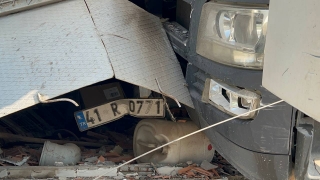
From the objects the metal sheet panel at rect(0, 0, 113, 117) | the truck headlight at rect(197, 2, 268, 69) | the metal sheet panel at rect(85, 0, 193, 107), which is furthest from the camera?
the metal sheet panel at rect(85, 0, 193, 107)

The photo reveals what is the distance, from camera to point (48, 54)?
302cm

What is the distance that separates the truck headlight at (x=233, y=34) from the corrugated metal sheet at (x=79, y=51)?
1.45ft

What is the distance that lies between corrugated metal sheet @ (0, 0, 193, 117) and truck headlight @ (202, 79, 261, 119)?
281 millimetres

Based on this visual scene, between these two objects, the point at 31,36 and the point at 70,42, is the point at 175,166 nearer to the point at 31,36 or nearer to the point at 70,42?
the point at 70,42

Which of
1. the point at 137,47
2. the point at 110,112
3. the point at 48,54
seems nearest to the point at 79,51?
the point at 48,54

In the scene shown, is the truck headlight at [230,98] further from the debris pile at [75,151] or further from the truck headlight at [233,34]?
the debris pile at [75,151]

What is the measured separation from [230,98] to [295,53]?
727mm

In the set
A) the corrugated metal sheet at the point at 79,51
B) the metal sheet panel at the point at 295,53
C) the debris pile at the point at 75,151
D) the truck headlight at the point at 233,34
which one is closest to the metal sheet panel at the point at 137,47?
the corrugated metal sheet at the point at 79,51

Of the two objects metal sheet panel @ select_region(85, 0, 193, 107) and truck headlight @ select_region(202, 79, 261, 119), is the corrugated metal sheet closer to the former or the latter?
metal sheet panel @ select_region(85, 0, 193, 107)

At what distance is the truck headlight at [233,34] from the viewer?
2.41 m

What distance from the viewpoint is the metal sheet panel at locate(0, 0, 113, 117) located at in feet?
9.34

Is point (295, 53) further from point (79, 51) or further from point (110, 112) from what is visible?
point (110, 112)


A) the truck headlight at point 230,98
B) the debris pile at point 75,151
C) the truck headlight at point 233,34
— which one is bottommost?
the debris pile at point 75,151

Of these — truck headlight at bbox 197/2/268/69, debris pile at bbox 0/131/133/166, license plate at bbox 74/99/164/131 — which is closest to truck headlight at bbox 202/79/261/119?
truck headlight at bbox 197/2/268/69
